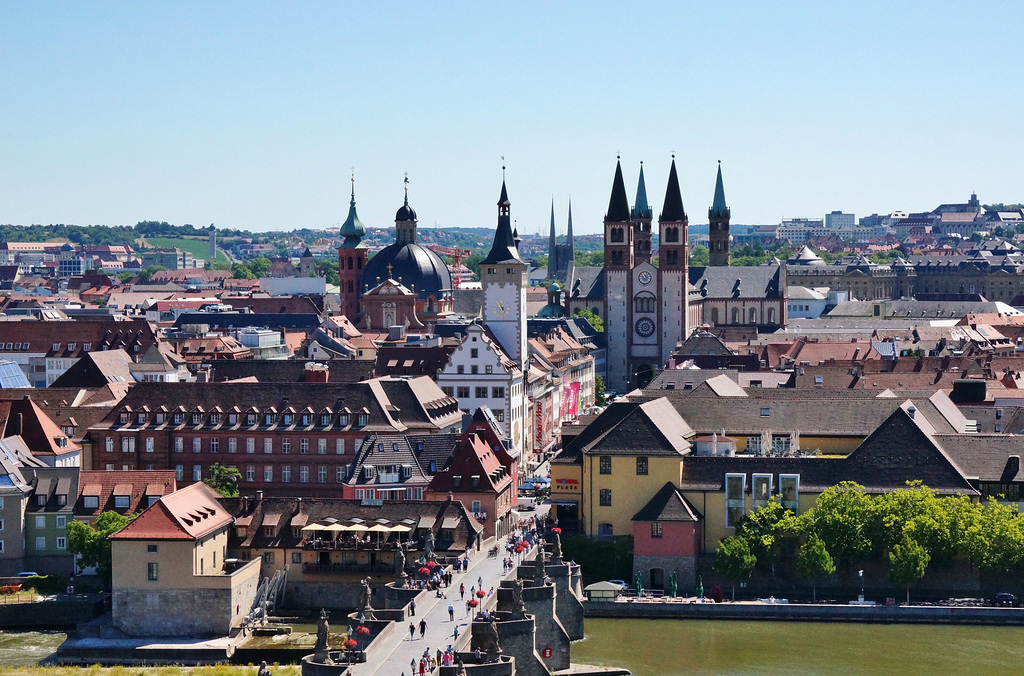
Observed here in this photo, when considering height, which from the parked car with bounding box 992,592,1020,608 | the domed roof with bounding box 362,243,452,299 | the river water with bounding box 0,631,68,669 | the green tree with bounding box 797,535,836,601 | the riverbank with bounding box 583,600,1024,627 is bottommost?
the river water with bounding box 0,631,68,669

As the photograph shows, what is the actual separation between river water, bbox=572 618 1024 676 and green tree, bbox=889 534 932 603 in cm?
278

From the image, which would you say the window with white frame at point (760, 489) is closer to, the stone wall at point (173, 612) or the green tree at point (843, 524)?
the green tree at point (843, 524)

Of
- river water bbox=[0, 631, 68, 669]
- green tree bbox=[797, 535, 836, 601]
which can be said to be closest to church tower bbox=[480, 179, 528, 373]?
green tree bbox=[797, 535, 836, 601]

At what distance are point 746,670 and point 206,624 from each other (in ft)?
67.3

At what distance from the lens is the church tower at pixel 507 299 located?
114 meters

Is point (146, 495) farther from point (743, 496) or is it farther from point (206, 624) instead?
point (743, 496)

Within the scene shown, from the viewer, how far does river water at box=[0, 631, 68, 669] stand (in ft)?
226

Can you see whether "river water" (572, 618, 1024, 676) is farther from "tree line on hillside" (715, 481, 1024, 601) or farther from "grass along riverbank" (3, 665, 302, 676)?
"grass along riverbank" (3, 665, 302, 676)

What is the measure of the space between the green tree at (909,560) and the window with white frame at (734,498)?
680 centimetres

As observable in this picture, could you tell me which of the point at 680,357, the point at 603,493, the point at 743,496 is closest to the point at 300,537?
the point at 603,493

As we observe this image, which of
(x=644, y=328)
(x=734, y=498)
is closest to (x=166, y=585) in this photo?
(x=734, y=498)

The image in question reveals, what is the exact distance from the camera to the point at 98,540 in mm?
77000

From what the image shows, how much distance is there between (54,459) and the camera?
88.2 m

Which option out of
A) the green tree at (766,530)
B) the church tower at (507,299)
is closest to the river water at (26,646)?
the green tree at (766,530)
